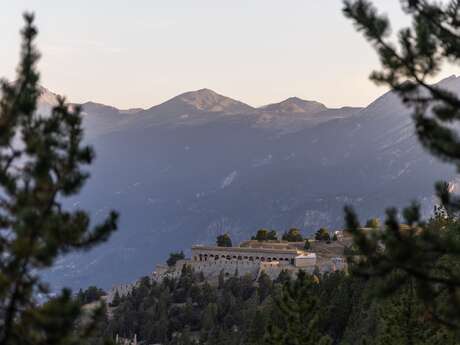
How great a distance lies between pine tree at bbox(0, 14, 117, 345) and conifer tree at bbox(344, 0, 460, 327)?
449 centimetres

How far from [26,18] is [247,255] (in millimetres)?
101947

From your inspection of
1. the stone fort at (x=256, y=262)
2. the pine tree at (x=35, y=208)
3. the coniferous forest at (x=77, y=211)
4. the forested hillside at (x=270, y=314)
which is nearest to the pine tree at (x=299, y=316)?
the forested hillside at (x=270, y=314)

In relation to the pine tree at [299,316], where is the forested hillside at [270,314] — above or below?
below

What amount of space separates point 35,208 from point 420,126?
21.2 ft

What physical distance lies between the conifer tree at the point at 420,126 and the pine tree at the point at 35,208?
4487 millimetres

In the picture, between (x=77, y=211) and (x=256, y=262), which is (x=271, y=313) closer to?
(x=77, y=211)

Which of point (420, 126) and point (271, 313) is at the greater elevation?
point (420, 126)

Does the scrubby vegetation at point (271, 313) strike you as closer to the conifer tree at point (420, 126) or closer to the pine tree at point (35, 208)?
the conifer tree at point (420, 126)

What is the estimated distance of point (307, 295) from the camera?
3244cm

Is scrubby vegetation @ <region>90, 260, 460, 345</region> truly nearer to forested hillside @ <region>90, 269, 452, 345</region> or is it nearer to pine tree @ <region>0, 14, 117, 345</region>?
forested hillside @ <region>90, 269, 452, 345</region>

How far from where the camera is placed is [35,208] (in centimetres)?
1324

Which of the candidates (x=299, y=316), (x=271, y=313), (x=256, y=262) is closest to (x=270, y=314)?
(x=271, y=313)

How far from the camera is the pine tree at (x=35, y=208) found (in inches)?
488

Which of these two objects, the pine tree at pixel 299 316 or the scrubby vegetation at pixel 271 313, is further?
the scrubby vegetation at pixel 271 313
